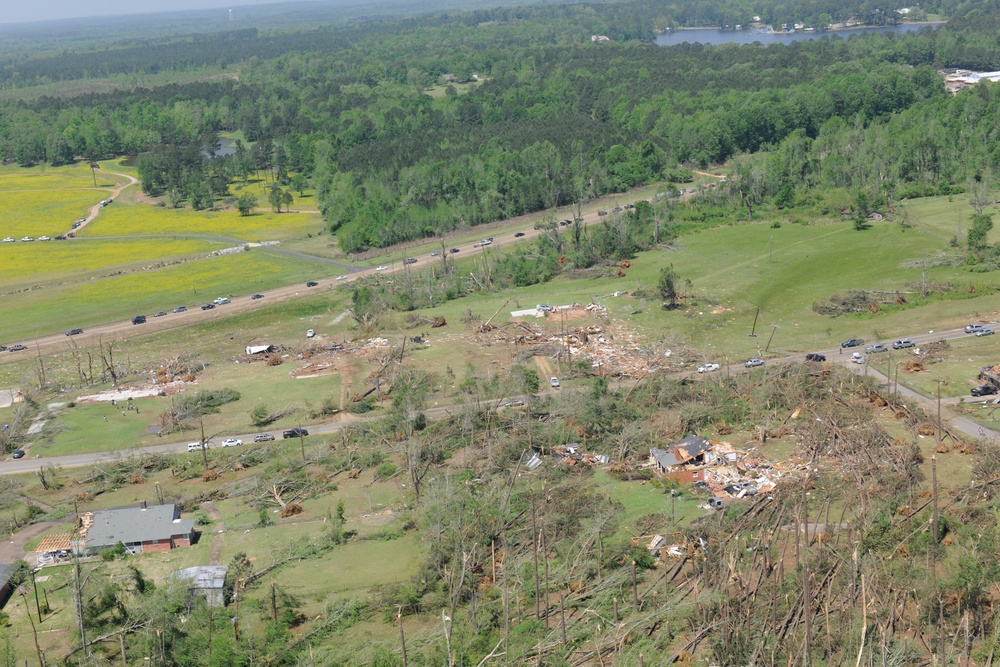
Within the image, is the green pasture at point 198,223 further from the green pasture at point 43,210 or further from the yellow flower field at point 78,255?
the yellow flower field at point 78,255

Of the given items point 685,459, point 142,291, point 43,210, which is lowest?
point 142,291

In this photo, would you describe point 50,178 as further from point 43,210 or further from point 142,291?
point 142,291

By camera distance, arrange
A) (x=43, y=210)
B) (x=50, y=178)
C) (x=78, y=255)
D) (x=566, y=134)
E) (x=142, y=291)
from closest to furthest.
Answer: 1. (x=142, y=291)
2. (x=78, y=255)
3. (x=43, y=210)
4. (x=566, y=134)
5. (x=50, y=178)

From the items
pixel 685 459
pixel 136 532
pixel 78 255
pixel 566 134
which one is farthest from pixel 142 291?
pixel 566 134

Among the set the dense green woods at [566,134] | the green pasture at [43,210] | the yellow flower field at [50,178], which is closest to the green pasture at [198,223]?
the green pasture at [43,210]

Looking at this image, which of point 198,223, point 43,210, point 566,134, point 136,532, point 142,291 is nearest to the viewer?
point 136,532

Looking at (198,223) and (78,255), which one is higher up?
(198,223)

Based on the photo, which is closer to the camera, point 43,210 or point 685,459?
point 685,459
